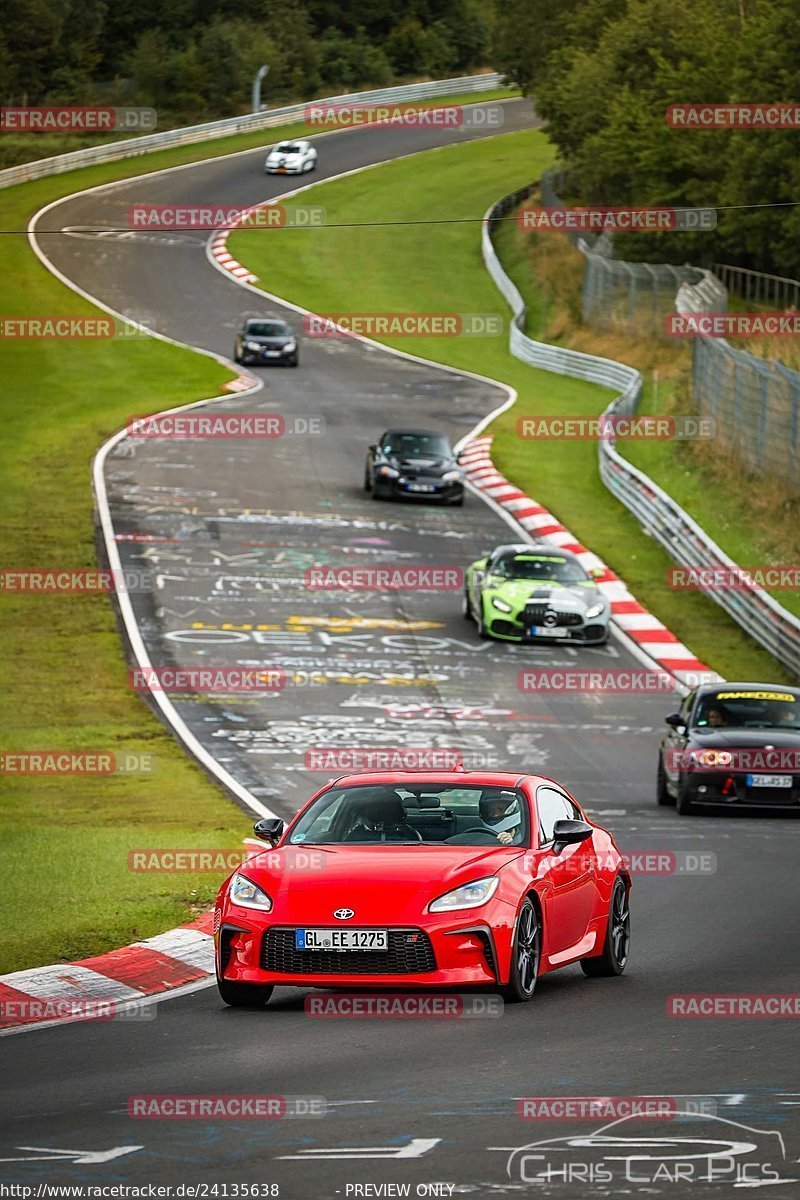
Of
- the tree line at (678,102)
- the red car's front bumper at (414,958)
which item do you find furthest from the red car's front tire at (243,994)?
the tree line at (678,102)

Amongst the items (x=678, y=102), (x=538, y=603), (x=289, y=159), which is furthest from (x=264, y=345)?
(x=289, y=159)

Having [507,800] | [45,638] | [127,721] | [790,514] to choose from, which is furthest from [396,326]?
[507,800]

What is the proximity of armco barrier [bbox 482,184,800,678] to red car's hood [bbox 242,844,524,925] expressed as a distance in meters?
18.9

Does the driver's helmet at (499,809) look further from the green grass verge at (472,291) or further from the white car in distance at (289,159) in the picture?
the white car in distance at (289,159)

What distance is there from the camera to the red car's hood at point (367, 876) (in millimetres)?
10719

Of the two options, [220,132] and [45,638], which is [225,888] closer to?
[45,638]

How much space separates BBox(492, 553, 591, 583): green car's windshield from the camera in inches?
1245

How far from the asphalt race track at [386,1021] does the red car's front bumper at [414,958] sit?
22 centimetres

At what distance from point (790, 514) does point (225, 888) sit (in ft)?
89.8

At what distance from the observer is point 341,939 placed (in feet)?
→ 35.0

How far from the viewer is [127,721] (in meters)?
25.2

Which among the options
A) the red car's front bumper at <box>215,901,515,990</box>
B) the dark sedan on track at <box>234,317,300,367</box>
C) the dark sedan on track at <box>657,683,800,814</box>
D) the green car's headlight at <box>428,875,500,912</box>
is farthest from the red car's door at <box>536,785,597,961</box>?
the dark sedan on track at <box>234,317,300,367</box>

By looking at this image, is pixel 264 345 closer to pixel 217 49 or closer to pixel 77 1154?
pixel 77 1154

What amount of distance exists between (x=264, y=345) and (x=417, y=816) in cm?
4453
